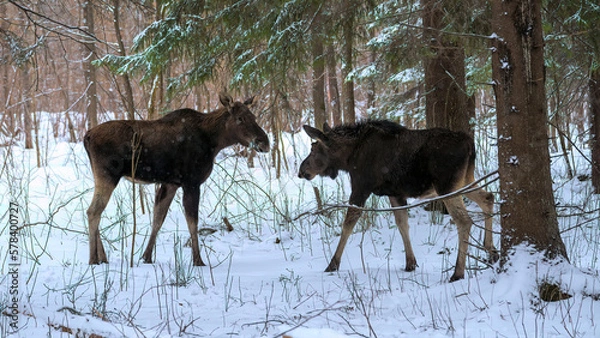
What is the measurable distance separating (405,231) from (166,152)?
11.4 ft

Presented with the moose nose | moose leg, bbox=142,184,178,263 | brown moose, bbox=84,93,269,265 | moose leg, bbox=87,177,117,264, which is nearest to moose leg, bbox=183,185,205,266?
brown moose, bbox=84,93,269,265

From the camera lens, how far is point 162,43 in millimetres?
8578

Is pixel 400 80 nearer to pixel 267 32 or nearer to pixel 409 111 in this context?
pixel 409 111

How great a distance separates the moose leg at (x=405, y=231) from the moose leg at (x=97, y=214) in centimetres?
381

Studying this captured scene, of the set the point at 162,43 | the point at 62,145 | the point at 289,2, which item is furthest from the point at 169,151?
the point at 62,145

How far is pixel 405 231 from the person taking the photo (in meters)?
6.93

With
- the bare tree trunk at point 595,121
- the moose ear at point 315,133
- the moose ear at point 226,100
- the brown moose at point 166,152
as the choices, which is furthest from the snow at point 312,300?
the bare tree trunk at point 595,121

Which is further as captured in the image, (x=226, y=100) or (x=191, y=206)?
(x=226, y=100)

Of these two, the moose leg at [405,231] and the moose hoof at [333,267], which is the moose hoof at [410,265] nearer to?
the moose leg at [405,231]

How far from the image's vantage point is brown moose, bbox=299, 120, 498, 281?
605 cm

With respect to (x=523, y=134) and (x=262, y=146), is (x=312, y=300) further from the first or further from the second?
(x=262, y=146)

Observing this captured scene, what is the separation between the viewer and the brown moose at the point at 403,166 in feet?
19.8

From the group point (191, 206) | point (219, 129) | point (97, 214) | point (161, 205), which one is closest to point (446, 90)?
point (219, 129)

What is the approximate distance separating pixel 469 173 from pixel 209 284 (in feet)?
11.0
